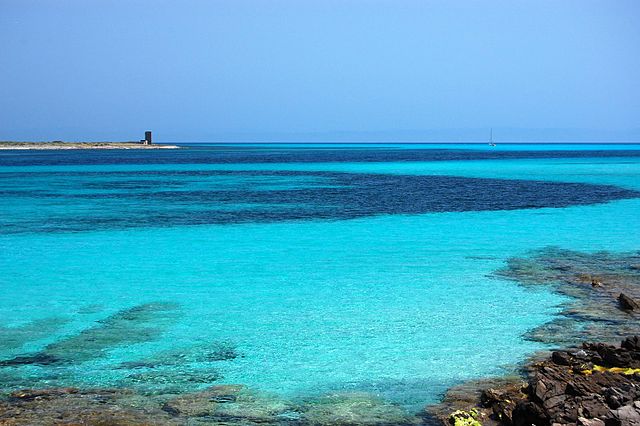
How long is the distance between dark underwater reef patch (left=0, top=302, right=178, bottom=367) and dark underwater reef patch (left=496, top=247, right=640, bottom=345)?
629 centimetres

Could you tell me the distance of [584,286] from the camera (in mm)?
14758

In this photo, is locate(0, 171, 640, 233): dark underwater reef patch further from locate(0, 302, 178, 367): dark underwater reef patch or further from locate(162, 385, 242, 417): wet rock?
locate(162, 385, 242, 417): wet rock

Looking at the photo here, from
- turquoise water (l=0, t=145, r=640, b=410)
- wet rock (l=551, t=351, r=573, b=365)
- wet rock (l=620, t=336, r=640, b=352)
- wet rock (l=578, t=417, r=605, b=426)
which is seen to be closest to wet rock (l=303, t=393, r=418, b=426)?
turquoise water (l=0, t=145, r=640, b=410)

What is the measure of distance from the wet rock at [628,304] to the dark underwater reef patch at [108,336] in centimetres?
805

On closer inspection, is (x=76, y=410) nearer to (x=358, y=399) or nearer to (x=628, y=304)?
(x=358, y=399)

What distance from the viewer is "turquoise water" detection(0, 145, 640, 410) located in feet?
32.5

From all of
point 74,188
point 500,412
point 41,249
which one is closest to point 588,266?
point 500,412

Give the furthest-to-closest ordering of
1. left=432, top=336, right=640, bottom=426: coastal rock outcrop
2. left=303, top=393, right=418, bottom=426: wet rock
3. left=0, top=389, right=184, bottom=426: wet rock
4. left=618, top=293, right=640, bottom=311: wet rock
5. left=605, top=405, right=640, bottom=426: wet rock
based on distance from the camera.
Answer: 1. left=618, top=293, right=640, bottom=311: wet rock
2. left=303, top=393, right=418, bottom=426: wet rock
3. left=0, top=389, right=184, bottom=426: wet rock
4. left=432, top=336, right=640, bottom=426: coastal rock outcrop
5. left=605, top=405, right=640, bottom=426: wet rock

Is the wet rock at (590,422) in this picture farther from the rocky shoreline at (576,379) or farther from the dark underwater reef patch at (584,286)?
the dark underwater reef patch at (584,286)

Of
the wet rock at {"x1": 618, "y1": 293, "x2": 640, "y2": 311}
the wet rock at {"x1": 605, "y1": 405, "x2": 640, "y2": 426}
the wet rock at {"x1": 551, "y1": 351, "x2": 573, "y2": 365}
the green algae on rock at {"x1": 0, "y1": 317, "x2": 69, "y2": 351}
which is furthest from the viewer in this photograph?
the wet rock at {"x1": 618, "y1": 293, "x2": 640, "y2": 311}

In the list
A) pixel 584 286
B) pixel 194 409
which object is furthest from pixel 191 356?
pixel 584 286

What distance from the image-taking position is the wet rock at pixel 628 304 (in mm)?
12523

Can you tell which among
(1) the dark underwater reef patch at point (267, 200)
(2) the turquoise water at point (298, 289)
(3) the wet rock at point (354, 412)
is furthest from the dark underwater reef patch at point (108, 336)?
(1) the dark underwater reef patch at point (267, 200)

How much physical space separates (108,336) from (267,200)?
24807 millimetres
